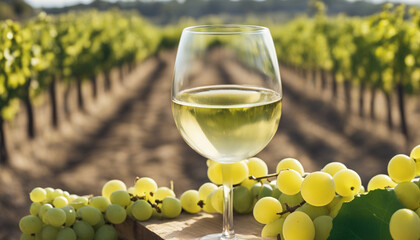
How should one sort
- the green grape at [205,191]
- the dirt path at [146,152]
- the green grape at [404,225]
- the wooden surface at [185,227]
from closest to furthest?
the green grape at [404,225], the wooden surface at [185,227], the green grape at [205,191], the dirt path at [146,152]

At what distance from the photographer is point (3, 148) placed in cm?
806

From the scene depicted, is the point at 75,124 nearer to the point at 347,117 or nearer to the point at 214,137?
the point at 347,117

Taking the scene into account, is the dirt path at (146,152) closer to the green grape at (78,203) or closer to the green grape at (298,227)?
the green grape at (78,203)

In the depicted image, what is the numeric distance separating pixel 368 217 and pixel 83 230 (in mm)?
781

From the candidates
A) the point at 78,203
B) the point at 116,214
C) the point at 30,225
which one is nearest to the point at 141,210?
the point at 116,214

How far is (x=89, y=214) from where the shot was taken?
1.49 metres

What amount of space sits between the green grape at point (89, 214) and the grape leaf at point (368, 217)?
70 centimetres

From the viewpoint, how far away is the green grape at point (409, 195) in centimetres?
113

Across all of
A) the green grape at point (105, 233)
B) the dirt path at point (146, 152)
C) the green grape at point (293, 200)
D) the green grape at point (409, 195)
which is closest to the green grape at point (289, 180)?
the green grape at point (293, 200)

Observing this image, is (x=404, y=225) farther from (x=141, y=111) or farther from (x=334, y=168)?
(x=141, y=111)

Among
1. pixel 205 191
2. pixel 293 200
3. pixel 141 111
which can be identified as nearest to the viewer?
pixel 293 200

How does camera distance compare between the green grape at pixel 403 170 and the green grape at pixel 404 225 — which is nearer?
the green grape at pixel 404 225

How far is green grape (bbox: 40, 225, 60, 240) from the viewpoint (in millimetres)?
1468

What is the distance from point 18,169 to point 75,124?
3.38 metres
